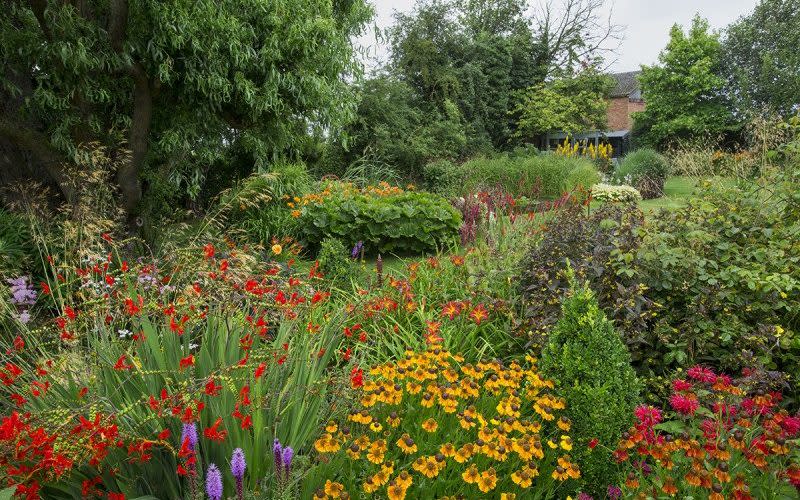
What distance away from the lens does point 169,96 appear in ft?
20.9

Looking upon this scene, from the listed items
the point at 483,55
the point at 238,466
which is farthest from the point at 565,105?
the point at 238,466

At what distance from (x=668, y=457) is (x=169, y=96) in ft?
20.3

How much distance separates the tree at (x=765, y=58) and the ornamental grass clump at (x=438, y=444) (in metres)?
28.4

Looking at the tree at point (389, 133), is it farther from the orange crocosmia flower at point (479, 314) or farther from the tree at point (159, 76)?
the orange crocosmia flower at point (479, 314)

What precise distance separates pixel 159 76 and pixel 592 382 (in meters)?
5.17

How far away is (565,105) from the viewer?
23.0 metres

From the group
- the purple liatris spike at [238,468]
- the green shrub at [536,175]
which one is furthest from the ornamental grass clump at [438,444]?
the green shrub at [536,175]

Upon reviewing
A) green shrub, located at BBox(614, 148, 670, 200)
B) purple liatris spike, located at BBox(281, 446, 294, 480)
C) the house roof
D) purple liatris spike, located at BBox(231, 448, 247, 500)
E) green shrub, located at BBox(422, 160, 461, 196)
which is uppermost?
the house roof

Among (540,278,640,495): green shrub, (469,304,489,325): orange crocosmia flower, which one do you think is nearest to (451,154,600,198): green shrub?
(469,304,489,325): orange crocosmia flower

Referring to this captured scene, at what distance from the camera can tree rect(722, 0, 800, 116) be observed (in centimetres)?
2558

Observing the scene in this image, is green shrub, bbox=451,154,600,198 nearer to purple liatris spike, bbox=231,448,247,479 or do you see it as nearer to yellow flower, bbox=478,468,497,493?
yellow flower, bbox=478,468,497,493

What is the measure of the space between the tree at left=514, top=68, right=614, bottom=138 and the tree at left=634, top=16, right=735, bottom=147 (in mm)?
4958

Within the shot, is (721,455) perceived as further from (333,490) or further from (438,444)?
(333,490)

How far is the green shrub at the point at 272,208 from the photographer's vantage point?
705 cm
